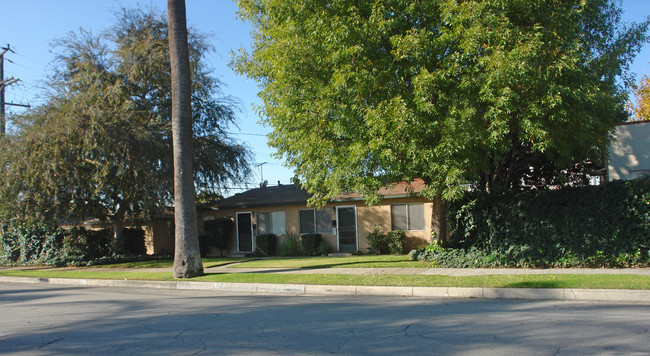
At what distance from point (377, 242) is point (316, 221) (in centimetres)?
338

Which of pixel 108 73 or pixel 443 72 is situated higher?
pixel 108 73

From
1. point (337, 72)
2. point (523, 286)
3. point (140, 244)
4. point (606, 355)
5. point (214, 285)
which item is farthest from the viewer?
point (140, 244)

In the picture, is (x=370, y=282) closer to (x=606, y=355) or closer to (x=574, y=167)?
(x=606, y=355)

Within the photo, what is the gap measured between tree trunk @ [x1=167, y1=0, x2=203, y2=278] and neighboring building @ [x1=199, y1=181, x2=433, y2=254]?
7.46 meters

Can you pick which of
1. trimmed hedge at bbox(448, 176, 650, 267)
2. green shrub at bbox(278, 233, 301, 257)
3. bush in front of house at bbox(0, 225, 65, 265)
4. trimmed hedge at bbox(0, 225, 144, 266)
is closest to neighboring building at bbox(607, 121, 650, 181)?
trimmed hedge at bbox(448, 176, 650, 267)

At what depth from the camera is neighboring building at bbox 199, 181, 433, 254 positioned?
63.0ft

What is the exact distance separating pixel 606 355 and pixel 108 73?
20.2 m

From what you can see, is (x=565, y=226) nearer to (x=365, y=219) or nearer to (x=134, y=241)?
(x=365, y=219)

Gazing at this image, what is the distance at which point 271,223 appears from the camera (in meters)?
22.4

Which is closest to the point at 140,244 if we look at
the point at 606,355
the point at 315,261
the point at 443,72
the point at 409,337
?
the point at 315,261

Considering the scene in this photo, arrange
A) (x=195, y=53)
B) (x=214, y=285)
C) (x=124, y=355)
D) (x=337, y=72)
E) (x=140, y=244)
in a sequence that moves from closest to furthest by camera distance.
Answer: (x=124, y=355) < (x=337, y=72) < (x=214, y=285) < (x=195, y=53) < (x=140, y=244)

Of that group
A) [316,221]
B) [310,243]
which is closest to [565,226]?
[310,243]

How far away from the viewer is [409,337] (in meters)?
6.37

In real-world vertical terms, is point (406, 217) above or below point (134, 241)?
above
